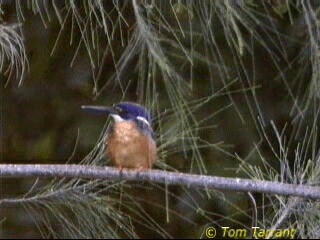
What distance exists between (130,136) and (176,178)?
→ 27cm

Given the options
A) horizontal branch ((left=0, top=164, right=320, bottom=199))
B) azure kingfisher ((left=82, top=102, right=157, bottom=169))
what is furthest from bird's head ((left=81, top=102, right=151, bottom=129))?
horizontal branch ((left=0, top=164, right=320, bottom=199))

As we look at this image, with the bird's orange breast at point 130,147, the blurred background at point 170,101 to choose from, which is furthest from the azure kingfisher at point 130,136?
Answer: the blurred background at point 170,101

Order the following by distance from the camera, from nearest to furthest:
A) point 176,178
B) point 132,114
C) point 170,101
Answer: point 176,178, point 132,114, point 170,101

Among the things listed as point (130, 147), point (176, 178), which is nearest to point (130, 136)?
point (130, 147)

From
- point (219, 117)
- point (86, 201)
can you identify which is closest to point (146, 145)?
point (86, 201)

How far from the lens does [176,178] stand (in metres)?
1.91

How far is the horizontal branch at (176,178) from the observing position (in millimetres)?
1908

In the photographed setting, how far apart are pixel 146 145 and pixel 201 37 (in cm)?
Answer: 46

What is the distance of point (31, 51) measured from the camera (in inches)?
101

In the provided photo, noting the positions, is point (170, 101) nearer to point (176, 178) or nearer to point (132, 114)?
point (132, 114)

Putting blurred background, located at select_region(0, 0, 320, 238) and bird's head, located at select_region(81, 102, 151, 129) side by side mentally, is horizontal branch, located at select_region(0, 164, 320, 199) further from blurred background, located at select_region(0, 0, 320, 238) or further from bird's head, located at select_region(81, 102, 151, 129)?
blurred background, located at select_region(0, 0, 320, 238)

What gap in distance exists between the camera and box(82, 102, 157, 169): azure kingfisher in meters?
2.11

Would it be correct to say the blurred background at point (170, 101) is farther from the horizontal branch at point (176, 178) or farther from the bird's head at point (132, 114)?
the horizontal branch at point (176, 178)

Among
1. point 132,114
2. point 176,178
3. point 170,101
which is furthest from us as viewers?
point 170,101
